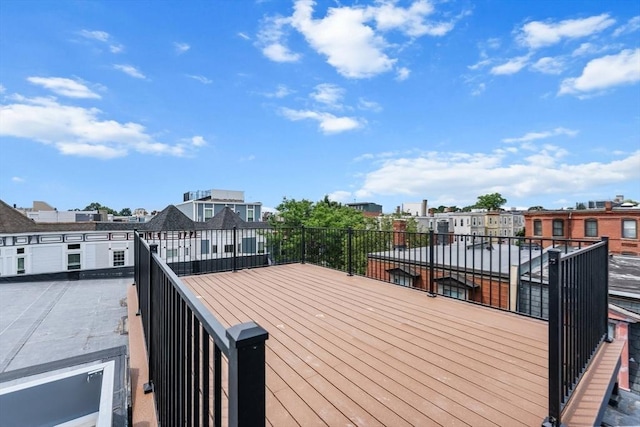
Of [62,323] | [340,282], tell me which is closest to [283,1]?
[340,282]

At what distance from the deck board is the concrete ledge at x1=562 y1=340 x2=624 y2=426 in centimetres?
15

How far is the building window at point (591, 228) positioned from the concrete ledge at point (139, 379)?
30.7m

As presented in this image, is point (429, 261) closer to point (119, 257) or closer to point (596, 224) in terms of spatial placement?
point (119, 257)

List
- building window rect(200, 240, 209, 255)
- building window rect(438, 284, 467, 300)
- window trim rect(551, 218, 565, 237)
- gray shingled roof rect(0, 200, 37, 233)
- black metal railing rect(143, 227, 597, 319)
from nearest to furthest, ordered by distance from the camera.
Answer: black metal railing rect(143, 227, 597, 319), building window rect(438, 284, 467, 300), building window rect(200, 240, 209, 255), gray shingled roof rect(0, 200, 37, 233), window trim rect(551, 218, 565, 237)

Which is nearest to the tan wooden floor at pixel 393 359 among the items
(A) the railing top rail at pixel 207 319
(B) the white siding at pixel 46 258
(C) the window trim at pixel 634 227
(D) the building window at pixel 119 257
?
(A) the railing top rail at pixel 207 319

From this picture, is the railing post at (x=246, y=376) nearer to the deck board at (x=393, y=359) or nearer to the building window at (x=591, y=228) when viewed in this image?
the deck board at (x=393, y=359)

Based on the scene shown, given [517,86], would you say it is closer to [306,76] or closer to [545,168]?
[306,76]

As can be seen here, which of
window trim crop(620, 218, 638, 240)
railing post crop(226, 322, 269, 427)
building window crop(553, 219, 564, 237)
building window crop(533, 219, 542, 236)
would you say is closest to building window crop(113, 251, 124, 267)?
railing post crop(226, 322, 269, 427)

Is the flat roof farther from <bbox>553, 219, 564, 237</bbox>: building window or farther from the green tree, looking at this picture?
the green tree

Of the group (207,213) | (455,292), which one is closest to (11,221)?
(207,213)

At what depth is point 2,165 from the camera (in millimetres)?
19188

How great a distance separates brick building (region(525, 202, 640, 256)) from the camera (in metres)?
20.6

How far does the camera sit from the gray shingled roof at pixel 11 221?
2206 centimetres

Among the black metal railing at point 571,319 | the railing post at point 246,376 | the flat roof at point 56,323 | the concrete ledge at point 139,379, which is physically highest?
the railing post at point 246,376
